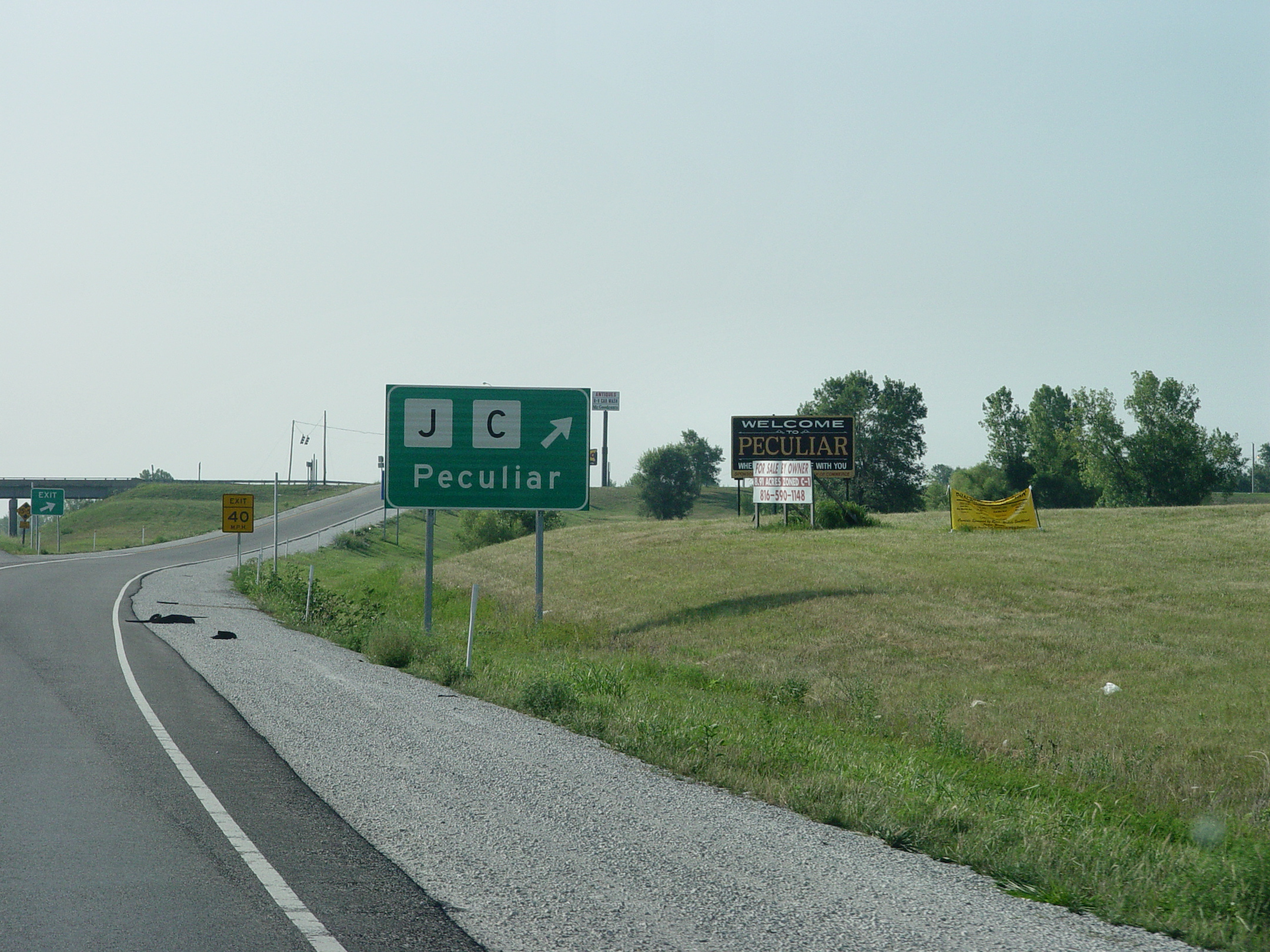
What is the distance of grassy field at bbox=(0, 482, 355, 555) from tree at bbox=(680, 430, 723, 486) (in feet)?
170

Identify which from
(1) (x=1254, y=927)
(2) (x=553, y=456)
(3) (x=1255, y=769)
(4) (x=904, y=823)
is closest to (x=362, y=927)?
(4) (x=904, y=823)

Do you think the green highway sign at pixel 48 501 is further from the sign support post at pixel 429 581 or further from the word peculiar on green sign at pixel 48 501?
the sign support post at pixel 429 581

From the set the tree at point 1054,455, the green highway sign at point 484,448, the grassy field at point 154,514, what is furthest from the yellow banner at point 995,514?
the tree at point 1054,455

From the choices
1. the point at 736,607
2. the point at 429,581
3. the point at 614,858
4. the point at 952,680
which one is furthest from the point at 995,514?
the point at 614,858

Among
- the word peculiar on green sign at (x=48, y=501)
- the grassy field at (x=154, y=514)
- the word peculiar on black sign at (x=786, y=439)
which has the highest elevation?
the word peculiar on black sign at (x=786, y=439)

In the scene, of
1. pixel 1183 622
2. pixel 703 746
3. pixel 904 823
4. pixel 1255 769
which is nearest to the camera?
pixel 904 823

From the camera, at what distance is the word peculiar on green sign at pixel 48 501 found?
63750 mm

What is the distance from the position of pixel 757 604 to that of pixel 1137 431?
8539cm

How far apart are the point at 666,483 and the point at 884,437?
35836mm

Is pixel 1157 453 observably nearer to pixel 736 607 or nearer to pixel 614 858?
pixel 736 607

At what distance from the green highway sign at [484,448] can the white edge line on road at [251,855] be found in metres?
12.9

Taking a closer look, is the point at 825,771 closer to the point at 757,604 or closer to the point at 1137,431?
the point at 757,604

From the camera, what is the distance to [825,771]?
31.0 ft

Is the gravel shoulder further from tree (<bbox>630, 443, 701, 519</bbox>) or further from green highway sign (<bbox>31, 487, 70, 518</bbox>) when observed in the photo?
tree (<bbox>630, 443, 701, 519</bbox>)
